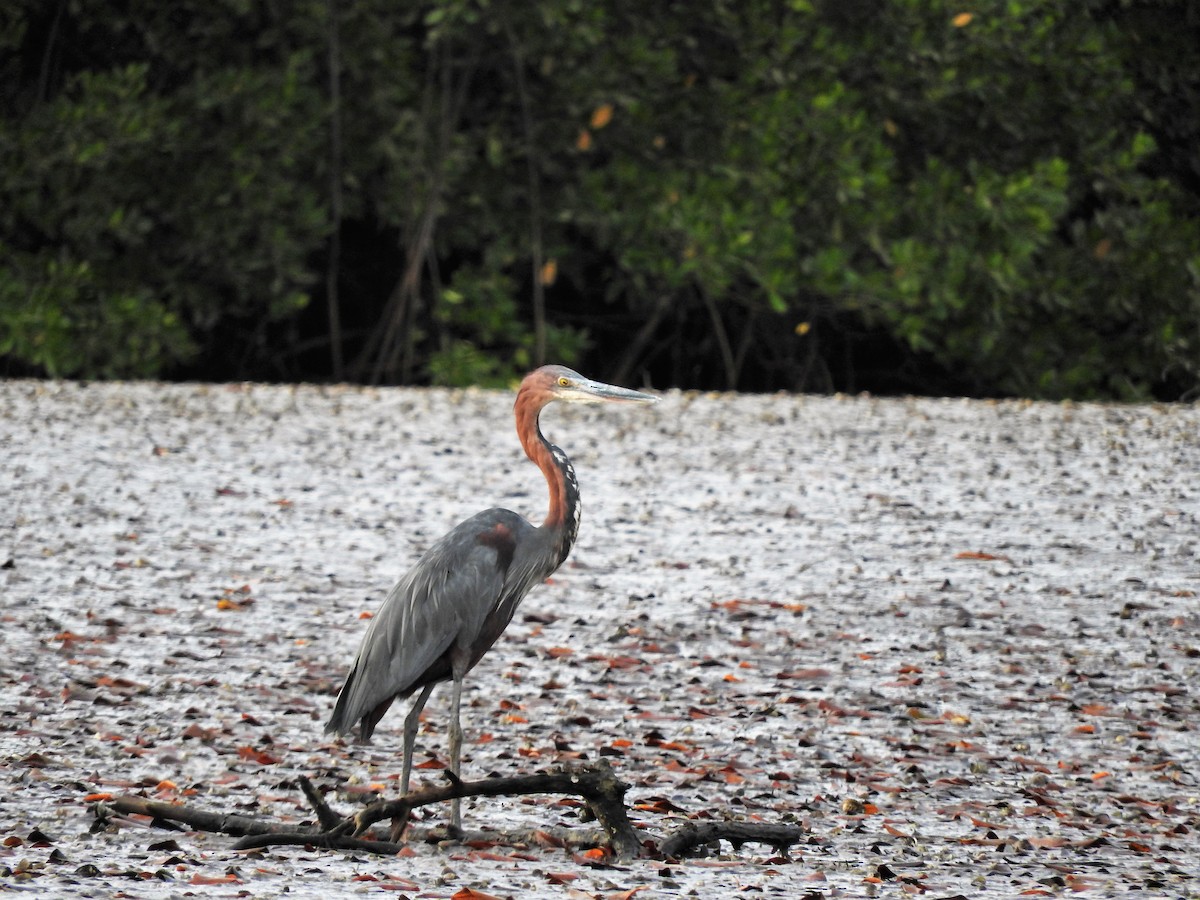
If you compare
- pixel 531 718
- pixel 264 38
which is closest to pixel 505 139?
pixel 264 38

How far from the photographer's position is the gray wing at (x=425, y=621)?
15.4 feet

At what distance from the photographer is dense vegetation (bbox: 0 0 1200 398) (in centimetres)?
1398

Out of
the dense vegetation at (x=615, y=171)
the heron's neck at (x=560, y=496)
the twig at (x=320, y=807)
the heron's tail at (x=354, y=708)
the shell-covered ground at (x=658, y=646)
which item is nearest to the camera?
the twig at (x=320, y=807)

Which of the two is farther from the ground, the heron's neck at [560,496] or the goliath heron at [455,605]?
the heron's neck at [560,496]

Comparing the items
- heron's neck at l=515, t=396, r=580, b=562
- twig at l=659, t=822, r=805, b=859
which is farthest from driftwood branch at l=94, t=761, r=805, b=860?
heron's neck at l=515, t=396, r=580, b=562

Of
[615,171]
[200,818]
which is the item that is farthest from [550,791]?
[615,171]

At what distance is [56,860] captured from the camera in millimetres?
4152

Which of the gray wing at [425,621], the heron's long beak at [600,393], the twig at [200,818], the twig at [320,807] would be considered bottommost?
the twig at [200,818]

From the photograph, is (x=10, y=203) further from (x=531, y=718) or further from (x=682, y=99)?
(x=531, y=718)

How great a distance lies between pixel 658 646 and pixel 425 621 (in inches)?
92.1

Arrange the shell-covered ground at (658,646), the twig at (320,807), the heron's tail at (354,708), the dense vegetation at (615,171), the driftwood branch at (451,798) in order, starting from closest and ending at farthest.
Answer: the twig at (320,807), the driftwood branch at (451,798), the shell-covered ground at (658,646), the heron's tail at (354,708), the dense vegetation at (615,171)

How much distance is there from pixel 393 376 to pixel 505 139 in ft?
7.52

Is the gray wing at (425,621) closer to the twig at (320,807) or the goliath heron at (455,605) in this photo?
the goliath heron at (455,605)

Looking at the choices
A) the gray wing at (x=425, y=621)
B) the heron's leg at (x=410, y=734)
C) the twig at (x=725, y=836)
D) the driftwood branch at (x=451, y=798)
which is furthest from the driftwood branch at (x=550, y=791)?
the gray wing at (x=425, y=621)
